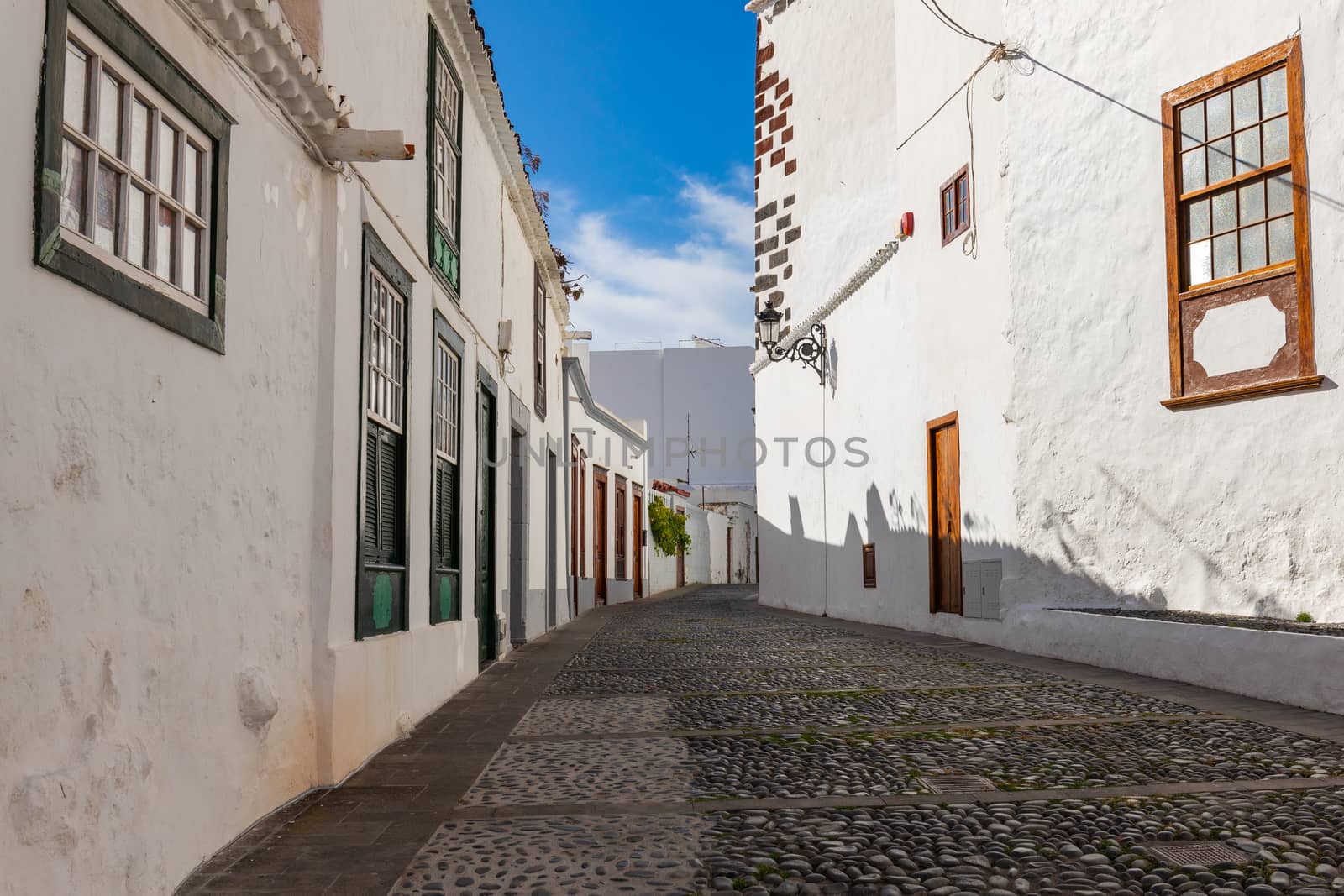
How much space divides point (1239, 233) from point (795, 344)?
27.3 ft

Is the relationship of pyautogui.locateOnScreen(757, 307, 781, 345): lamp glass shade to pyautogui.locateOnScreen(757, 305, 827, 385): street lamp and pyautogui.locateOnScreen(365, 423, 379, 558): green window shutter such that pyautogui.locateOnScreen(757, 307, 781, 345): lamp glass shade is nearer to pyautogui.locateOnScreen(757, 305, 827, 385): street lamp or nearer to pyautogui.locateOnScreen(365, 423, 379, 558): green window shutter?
pyautogui.locateOnScreen(757, 305, 827, 385): street lamp

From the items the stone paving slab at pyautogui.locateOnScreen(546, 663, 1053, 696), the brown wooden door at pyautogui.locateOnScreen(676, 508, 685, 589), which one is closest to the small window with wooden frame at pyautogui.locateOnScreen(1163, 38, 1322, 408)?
the stone paving slab at pyautogui.locateOnScreen(546, 663, 1053, 696)

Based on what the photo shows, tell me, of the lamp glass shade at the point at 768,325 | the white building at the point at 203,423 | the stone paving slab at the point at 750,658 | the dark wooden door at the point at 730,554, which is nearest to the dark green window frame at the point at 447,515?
the white building at the point at 203,423

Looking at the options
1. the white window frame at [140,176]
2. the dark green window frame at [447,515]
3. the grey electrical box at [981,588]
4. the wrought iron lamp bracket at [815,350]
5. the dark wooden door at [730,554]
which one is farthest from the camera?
the dark wooden door at [730,554]

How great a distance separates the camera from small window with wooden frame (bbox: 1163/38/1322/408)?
24.7 feet

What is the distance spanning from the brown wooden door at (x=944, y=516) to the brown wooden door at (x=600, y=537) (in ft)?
30.9

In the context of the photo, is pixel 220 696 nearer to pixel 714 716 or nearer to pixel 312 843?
pixel 312 843

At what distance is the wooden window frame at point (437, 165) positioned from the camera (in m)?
6.94

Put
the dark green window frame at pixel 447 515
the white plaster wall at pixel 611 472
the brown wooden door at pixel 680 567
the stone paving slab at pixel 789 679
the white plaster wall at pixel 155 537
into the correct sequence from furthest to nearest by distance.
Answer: the brown wooden door at pixel 680 567, the white plaster wall at pixel 611 472, the stone paving slab at pixel 789 679, the dark green window frame at pixel 447 515, the white plaster wall at pixel 155 537

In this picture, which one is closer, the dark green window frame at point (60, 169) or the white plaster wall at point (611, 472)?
the dark green window frame at point (60, 169)

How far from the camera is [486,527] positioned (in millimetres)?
9023

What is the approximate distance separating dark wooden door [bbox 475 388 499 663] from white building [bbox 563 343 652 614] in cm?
652

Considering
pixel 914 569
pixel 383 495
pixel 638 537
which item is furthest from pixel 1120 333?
pixel 638 537

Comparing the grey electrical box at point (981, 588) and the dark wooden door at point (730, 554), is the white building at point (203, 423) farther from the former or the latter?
the dark wooden door at point (730, 554)
